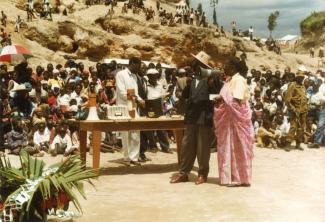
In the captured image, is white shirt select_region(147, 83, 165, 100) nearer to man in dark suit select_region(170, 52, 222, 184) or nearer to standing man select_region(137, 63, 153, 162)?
standing man select_region(137, 63, 153, 162)

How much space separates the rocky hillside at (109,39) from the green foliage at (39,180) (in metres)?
15.0

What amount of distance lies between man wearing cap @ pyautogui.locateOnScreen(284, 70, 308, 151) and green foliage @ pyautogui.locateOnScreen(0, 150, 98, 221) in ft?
25.4

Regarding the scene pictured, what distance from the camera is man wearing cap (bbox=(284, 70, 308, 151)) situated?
12102mm

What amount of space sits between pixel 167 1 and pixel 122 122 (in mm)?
54047

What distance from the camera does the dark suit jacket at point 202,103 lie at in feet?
24.9

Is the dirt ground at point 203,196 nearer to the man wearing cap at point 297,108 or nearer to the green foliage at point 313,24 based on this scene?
the man wearing cap at point 297,108

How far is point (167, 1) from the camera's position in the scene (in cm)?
6072

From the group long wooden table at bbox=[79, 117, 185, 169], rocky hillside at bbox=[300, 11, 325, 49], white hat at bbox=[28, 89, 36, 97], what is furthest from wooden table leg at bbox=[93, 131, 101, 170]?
rocky hillside at bbox=[300, 11, 325, 49]

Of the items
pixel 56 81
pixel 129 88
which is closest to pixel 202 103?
pixel 129 88

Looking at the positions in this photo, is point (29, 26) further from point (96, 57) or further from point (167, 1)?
point (167, 1)

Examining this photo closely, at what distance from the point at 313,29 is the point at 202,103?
77.3 meters

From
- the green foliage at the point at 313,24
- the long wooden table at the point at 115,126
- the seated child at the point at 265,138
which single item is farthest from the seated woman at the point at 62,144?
the green foliage at the point at 313,24

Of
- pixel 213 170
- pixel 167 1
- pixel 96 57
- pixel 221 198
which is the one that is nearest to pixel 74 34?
pixel 96 57

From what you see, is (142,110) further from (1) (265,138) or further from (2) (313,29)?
(2) (313,29)
